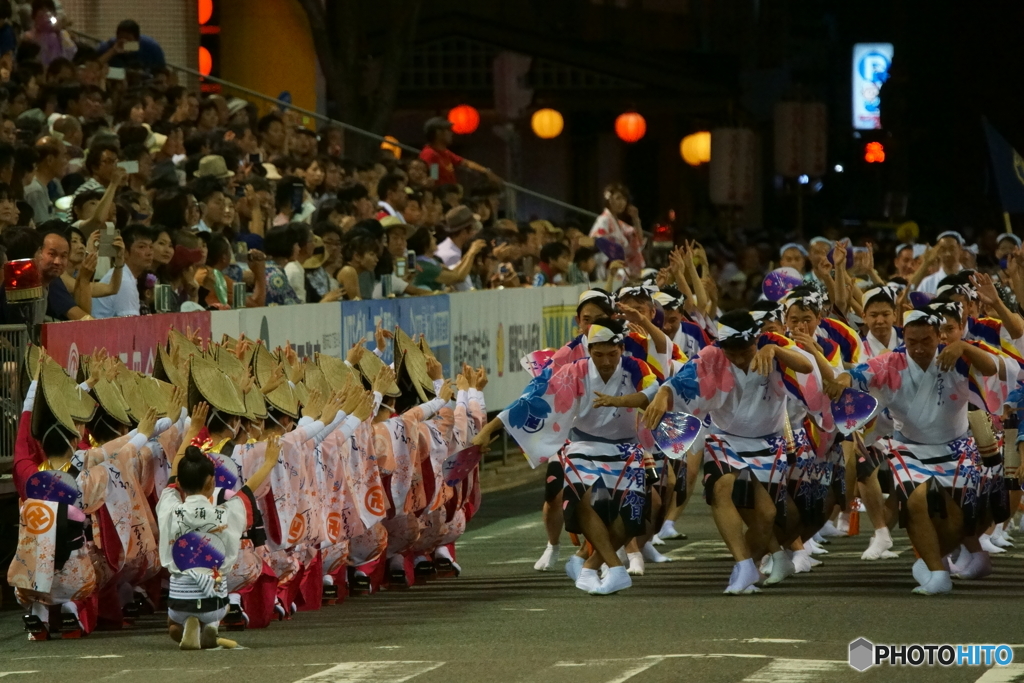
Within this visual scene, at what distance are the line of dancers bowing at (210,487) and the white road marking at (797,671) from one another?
2.72 metres

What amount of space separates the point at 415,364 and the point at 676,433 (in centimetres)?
176

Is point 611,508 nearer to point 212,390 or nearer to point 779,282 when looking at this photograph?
point 212,390

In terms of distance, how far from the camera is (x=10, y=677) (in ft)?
29.2

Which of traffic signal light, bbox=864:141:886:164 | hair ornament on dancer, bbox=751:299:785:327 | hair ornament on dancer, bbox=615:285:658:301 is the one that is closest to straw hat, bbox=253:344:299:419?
hair ornament on dancer, bbox=751:299:785:327

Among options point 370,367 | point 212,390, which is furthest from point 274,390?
point 370,367

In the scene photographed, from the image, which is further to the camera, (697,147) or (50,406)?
(697,147)

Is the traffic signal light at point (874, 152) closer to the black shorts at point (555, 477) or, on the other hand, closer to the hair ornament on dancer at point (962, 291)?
the hair ornament on dancer at point (962, 291)

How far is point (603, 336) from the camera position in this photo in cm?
1167

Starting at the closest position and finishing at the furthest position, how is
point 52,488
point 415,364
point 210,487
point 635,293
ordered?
point 210,487
point 52,488
point 415,364
point 635,293

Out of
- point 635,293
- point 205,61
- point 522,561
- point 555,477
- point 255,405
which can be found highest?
point 205,61

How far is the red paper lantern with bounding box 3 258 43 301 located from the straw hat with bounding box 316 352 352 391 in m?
1.74

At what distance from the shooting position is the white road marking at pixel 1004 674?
843cm

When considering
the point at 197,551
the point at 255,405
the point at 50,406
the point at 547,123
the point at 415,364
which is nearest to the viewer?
the point at 197,551

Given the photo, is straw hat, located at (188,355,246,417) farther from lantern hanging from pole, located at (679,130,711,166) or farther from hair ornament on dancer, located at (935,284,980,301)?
lantern hanging from pole, located at (679,130,711,166)
